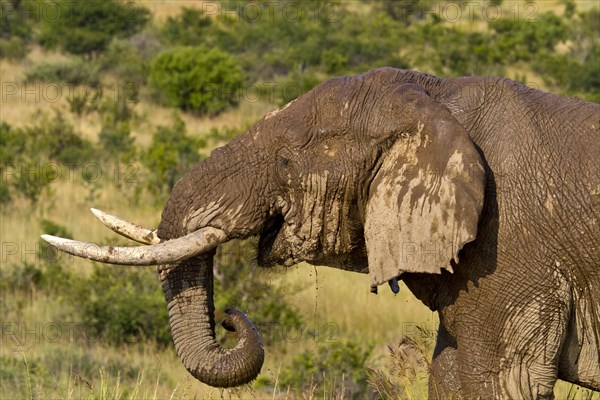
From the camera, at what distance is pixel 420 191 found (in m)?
4.70

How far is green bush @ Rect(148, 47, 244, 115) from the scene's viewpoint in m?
25.2

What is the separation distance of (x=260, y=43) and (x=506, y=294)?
30592mm

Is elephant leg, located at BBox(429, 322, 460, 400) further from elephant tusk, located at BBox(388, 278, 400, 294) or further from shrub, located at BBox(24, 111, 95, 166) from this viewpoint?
shrub, located at BBox(24, 111, 95, 166)

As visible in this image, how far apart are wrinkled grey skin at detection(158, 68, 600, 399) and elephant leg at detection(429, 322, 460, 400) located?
1 centimetres

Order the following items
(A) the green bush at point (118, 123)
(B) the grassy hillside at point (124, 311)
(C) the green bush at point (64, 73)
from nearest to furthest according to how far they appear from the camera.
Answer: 1. (B) the grassy hillside at point (124, 311)
2. (A) the green bush at point (118, 123)
3. (C) the green bush at point (64, 73)

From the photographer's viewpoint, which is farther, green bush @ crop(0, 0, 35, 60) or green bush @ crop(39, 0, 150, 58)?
green bush @ crop(39, 0, 150, 58)

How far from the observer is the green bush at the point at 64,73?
89.9ft

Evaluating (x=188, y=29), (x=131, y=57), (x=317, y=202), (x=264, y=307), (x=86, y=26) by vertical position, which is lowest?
(x=188, y=29)

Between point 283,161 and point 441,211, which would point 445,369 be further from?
point 283,161

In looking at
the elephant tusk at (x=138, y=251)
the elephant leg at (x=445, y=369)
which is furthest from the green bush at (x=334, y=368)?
the elephant tusk at (x=138, y=251)

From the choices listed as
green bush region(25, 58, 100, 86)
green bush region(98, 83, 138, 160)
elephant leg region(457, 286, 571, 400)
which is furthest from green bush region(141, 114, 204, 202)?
elephant leg region(457, 286, 571, 400)

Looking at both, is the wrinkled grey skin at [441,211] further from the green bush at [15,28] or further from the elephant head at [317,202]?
the green bush at [15,28]

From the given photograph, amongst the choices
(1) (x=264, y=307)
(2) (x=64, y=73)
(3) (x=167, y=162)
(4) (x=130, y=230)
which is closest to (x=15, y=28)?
(2) (x=64, y=73)

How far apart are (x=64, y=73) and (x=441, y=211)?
24.4 meters
